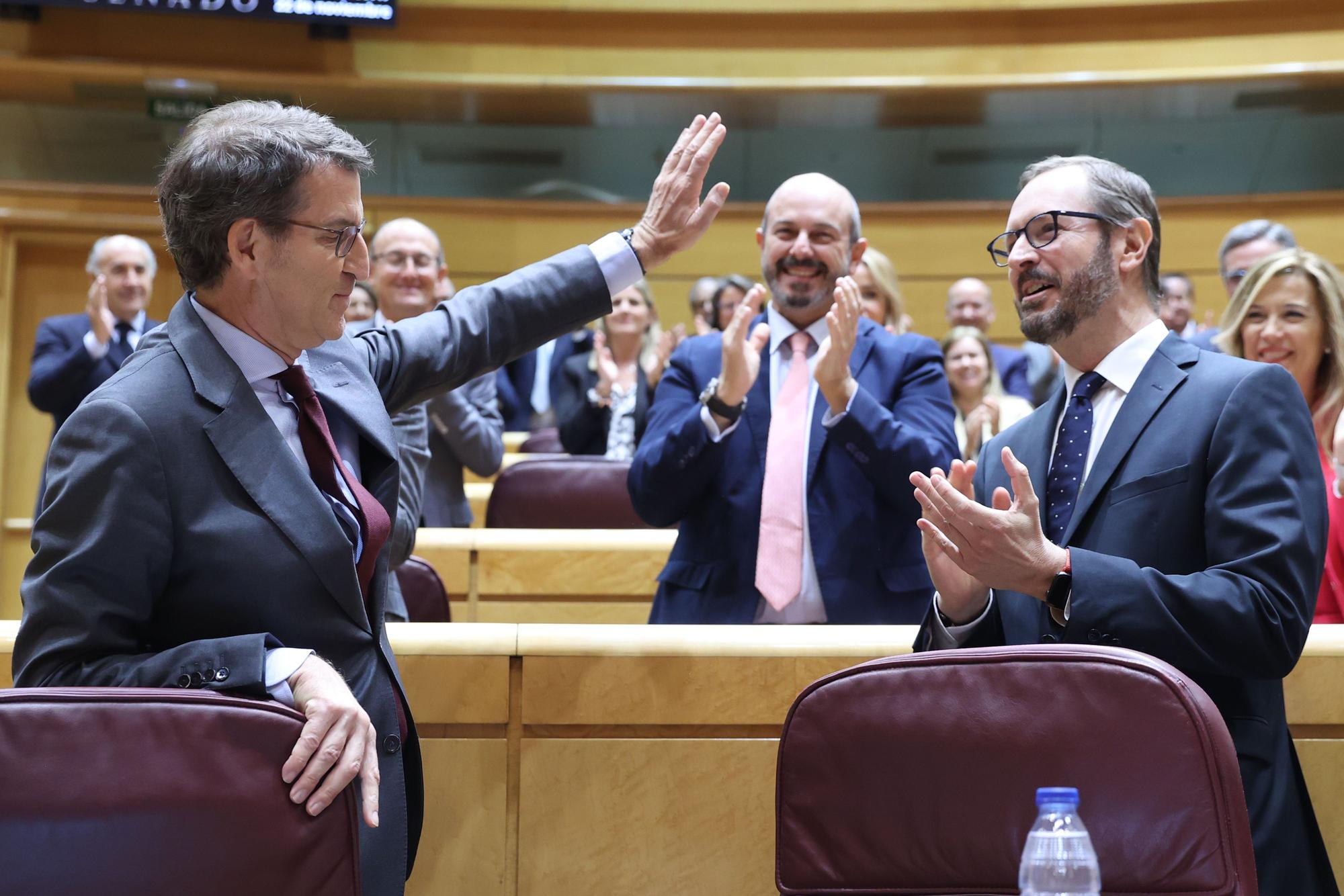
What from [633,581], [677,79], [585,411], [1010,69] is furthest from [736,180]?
[633,581]

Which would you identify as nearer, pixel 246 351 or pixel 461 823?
pixel 246 351

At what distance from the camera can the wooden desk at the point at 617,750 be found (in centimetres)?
172

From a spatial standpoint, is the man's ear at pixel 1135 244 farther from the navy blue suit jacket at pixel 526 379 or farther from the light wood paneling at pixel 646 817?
the navy blue suit jacket at pixel 526 379

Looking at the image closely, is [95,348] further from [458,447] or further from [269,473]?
[269,473]

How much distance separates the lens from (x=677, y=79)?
6.89 m

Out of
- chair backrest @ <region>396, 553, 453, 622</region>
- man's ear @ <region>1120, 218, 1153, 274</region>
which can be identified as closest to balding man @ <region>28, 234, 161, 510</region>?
chair backrest @ <region>396, 553, 453, 622</region>

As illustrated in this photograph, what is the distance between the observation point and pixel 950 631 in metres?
1.65

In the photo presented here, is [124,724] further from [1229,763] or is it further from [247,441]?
[1229,763]

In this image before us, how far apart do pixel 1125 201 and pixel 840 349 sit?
0.58 metres

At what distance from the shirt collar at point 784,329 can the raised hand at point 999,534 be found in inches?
40.7

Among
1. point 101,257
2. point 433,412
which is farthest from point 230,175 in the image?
point 101,257

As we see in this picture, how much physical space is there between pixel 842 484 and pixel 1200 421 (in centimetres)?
85

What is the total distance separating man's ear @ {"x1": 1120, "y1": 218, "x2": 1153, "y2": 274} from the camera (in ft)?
5.80

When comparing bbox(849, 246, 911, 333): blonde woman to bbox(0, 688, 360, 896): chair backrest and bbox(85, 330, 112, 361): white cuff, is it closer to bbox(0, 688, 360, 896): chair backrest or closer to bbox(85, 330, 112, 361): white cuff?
bbox(85, 330, 112, 361): white cuff
